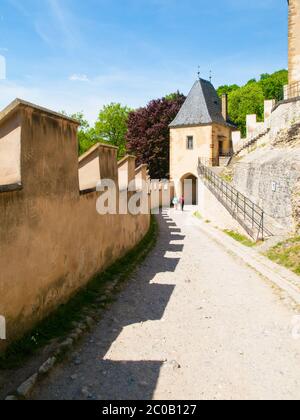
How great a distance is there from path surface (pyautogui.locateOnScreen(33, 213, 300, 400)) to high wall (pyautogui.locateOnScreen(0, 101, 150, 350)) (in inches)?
44.3

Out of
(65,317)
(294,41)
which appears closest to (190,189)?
(294,41)

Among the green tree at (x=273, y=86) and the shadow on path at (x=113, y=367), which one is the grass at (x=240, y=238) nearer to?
the shadow on path at (x=113, y=367)

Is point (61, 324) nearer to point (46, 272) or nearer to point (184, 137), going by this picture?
point (46, 272)

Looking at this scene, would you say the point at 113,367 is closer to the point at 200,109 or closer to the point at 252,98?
the point at 200,109

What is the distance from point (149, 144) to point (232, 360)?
4035cm

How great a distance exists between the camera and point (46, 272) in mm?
6766

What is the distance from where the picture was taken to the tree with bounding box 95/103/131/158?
5984 cm

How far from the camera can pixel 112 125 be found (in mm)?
60000

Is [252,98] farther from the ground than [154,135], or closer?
farther from the ground

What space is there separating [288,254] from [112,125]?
51247 mm

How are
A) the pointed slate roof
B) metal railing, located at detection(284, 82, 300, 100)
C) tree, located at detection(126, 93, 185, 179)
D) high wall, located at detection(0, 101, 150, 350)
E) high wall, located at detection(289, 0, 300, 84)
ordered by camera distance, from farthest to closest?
tree, located at detection(126, 93, 185, 179)
the pointed slate roof
high wall, located at detection(289, 0, 300, 84)
metal railing, located at detection(284, 82, 300, 100)
high wall, located at detection(0, 101, 150, 350)

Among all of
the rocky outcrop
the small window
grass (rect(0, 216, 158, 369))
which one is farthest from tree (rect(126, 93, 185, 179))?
grass (rect(0, 216, 158, 369))

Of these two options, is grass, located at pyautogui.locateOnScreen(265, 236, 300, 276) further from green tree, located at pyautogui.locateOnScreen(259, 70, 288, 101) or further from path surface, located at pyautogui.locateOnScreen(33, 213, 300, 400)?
green tree, located at pyautogui.locateOnScreen(259, 70, 288, 101)

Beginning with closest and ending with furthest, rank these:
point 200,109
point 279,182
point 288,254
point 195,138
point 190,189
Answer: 1. point 288,254
2. point 279,182
3. point 195,138
4. point 200,109
5. point 190,189
